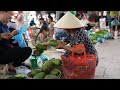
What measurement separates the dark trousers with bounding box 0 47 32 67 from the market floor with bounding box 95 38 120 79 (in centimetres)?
112

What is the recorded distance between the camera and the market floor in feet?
14.6

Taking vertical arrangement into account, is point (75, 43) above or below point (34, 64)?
above

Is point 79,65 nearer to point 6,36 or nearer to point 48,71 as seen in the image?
point 48,71

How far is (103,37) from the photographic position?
29.3 feet

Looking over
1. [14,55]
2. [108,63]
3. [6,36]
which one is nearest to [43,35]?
[108,63]

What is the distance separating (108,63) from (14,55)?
76.2 inches

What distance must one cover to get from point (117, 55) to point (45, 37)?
78.8 inches

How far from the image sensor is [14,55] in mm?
4242

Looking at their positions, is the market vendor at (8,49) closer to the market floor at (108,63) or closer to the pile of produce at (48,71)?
the pile of produce at (48,71)

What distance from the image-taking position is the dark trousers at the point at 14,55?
4.17 metres
